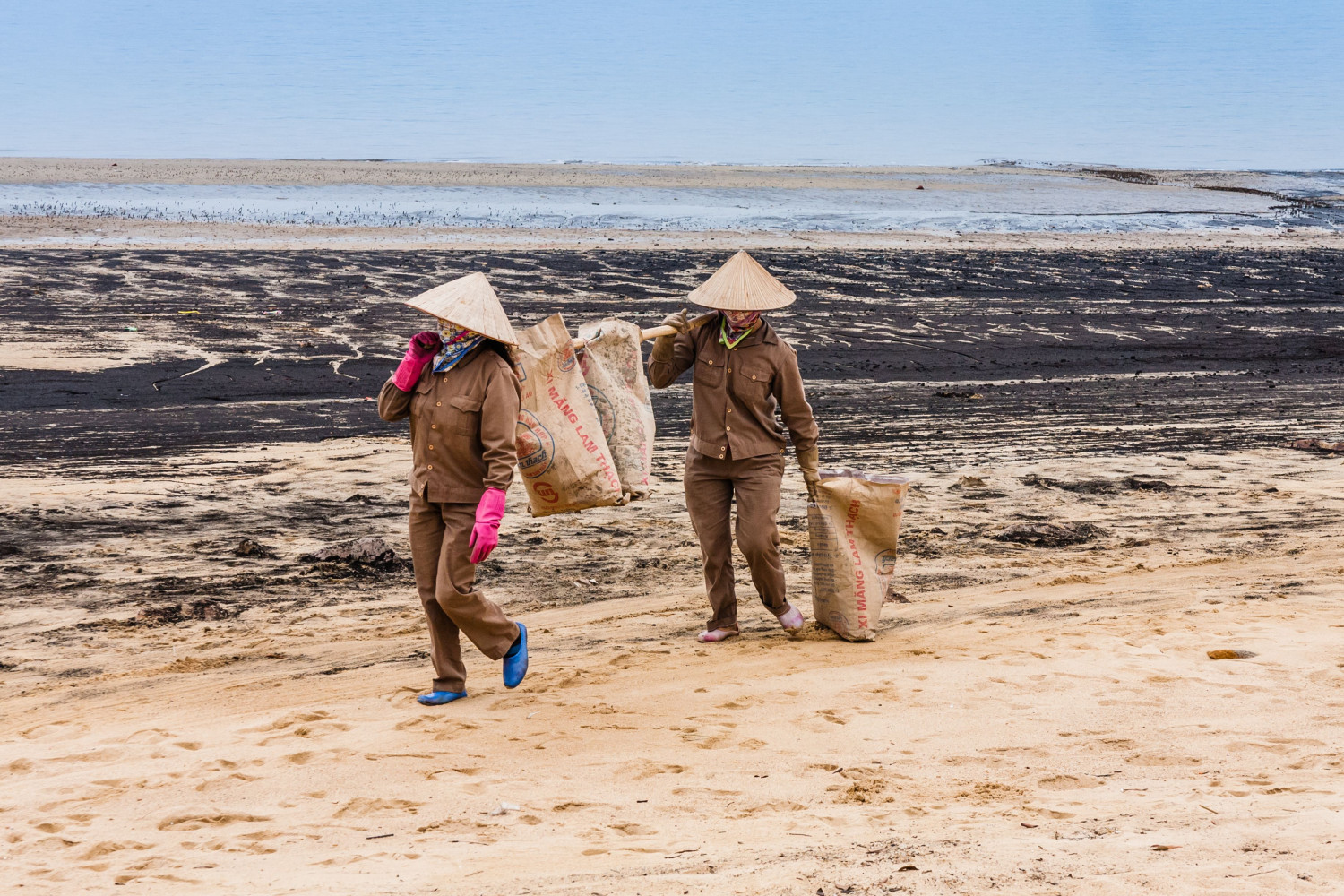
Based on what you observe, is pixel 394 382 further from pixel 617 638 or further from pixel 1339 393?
pixel 1339 393

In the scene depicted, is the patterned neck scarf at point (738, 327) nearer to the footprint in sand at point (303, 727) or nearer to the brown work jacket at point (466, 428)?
the brown work jacket at point (466, 428)

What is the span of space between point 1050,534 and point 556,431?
4176mm

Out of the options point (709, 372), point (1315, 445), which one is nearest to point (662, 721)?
point (709, 372)

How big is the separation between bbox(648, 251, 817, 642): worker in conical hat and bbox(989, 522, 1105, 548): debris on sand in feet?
8.78

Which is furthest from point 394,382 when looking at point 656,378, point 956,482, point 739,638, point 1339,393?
point 1339,393

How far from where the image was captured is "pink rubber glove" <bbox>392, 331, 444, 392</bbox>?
485cm

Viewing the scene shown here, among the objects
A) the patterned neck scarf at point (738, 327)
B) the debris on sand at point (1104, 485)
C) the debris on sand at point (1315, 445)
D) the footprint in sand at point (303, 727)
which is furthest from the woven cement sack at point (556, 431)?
the debris on sand at point (1315, 445)

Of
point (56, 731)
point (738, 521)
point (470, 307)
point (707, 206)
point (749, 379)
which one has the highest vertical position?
point (707, 206)

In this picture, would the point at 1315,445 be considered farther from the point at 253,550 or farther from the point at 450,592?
the point at 253,550

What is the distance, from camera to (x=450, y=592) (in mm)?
4828

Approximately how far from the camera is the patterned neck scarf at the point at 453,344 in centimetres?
479

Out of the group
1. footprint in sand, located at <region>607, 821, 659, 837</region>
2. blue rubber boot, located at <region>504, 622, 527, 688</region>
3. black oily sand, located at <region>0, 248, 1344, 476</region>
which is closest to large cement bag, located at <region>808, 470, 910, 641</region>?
blue rubber boot, located at <region>504, 622, 527, 688</region>

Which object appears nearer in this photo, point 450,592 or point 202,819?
point 202,819

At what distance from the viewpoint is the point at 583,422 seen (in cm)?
547
